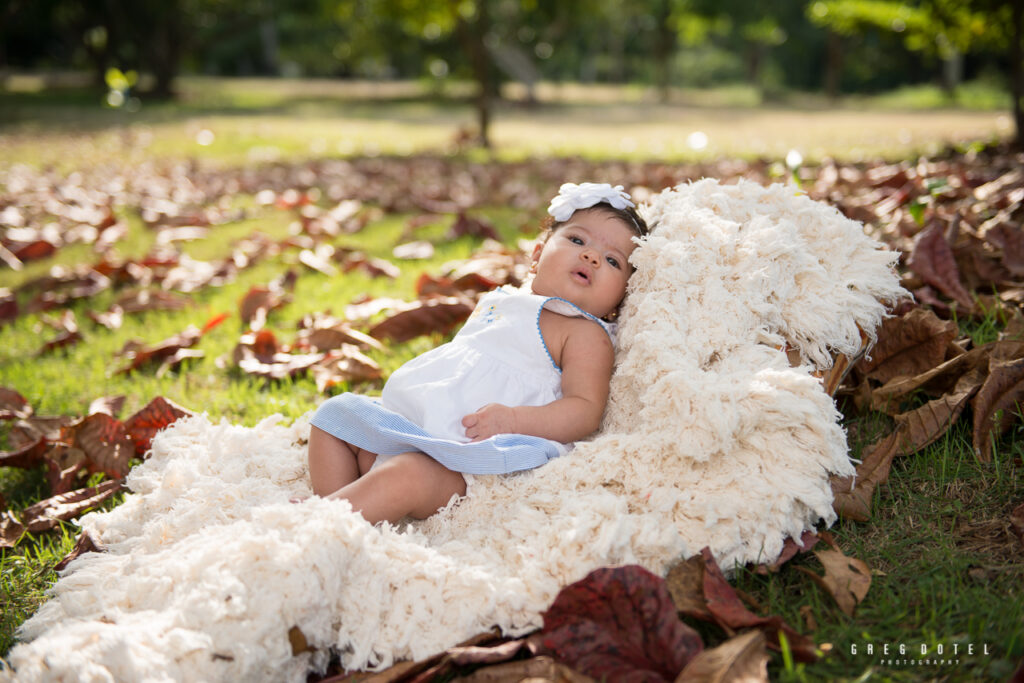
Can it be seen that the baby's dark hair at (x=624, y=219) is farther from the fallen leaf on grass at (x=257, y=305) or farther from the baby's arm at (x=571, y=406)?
the fallen leaf on grass at (x=257, y=305)

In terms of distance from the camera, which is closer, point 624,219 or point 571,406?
point 571,406

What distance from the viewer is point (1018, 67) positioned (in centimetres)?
596

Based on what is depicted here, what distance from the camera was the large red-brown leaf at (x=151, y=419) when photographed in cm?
235

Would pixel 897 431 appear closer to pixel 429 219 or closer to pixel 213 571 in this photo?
pixel 213 571

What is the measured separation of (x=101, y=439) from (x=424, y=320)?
122 centimetres

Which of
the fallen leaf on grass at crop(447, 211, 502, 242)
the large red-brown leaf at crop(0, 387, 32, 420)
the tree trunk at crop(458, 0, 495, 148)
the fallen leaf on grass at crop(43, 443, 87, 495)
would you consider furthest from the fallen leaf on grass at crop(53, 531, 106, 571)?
the tree trunk at crop(458, 0, 495, 148)

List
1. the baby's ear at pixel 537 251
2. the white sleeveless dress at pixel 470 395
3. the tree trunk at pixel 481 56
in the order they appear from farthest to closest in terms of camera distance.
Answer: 1. the tree trunk at pixel 481 56
2. the baby's ear at pixel 537 251
3. the white sleeveless dress at pixel 470 395

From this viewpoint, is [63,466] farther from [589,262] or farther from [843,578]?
[843,578]

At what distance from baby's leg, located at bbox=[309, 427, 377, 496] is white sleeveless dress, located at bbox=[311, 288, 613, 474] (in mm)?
43

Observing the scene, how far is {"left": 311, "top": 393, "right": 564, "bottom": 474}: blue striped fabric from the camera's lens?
70.9 inches

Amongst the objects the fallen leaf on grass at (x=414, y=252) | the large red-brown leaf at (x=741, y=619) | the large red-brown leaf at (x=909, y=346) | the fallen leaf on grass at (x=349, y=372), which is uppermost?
the large red-brown leaf at (x=909, y=346)

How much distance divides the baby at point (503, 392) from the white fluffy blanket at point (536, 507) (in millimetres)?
80

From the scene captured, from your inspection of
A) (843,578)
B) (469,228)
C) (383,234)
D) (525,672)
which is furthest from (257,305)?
(843,578)

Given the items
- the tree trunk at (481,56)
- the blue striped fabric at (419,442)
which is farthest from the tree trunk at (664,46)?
the blue striped fabric at (419,442)
